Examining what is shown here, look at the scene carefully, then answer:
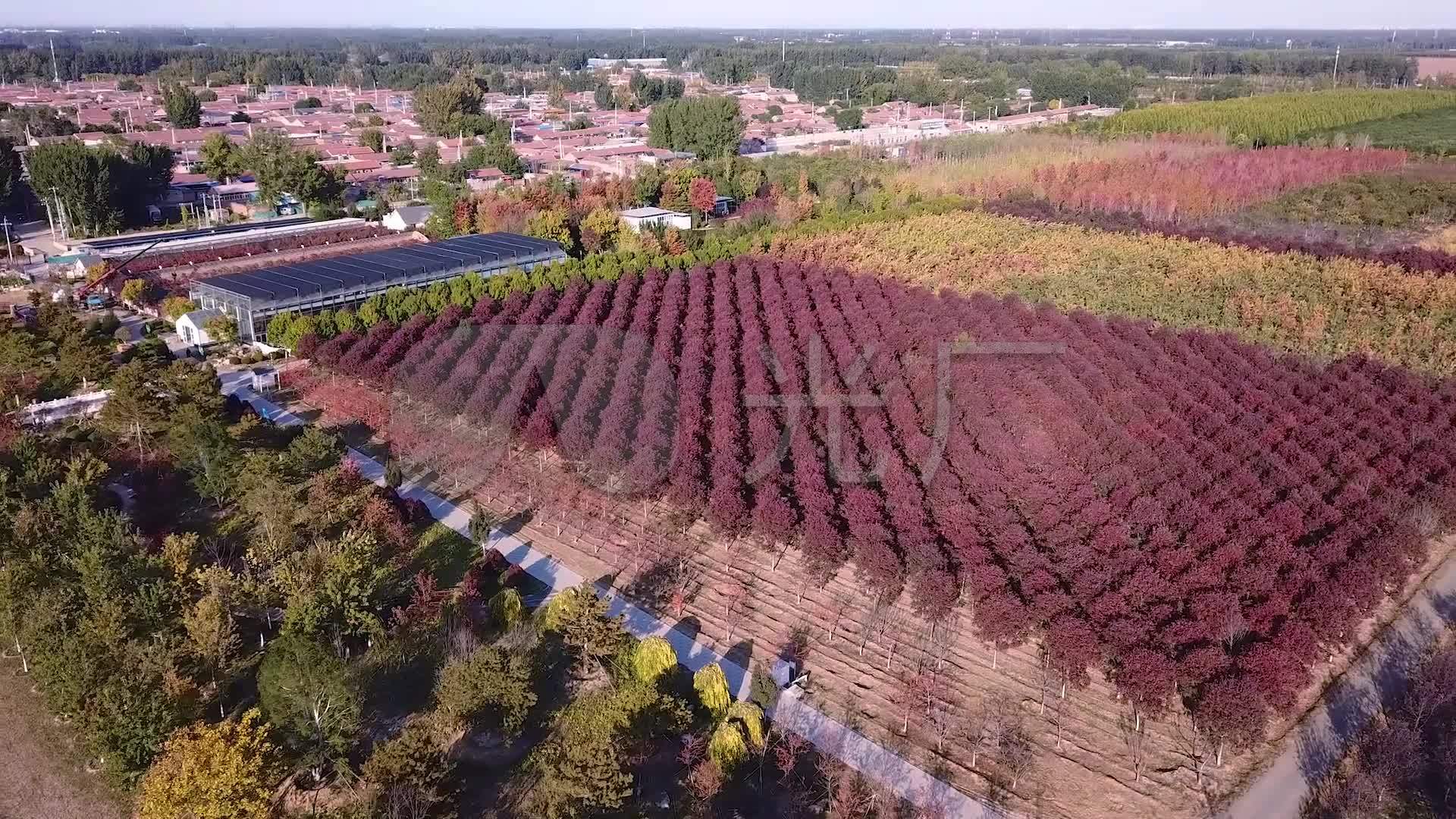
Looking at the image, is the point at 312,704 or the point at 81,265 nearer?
the point at 312,704

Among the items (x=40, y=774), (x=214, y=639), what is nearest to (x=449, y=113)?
(x=214, y=639)

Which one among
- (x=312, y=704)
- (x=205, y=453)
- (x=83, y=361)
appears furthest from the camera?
(x=83, y=361)

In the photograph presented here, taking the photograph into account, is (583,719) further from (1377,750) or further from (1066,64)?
(1066,64)

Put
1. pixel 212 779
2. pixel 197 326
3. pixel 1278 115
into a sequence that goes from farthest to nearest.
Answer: pixel 1278 115 < pixel 197 326 < pixel 212 779

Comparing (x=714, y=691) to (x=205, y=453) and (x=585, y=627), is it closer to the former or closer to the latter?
(x=585, y=627)

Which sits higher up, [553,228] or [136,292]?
[553,228]

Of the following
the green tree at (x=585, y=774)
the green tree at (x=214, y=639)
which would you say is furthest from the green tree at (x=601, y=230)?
the green tree at (x=585, y=774)

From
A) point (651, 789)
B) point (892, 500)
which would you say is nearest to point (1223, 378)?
point (892, 500)
